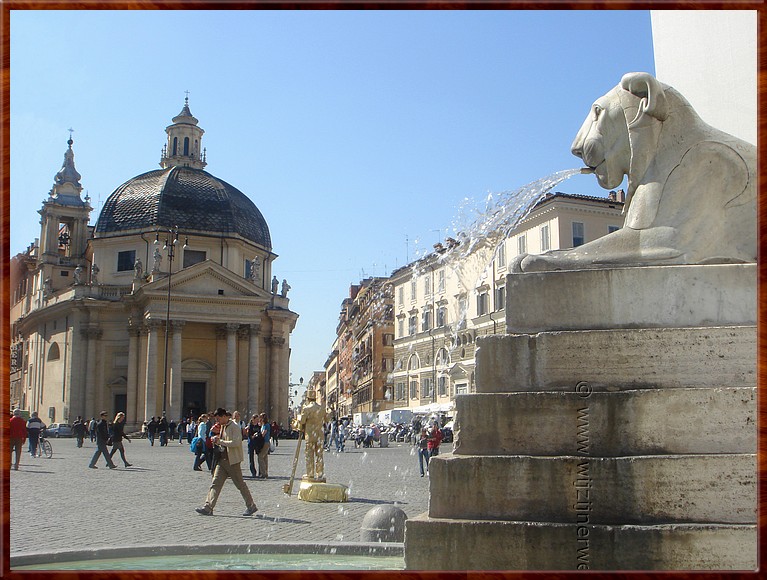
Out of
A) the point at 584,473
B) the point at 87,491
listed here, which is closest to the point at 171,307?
the point at 87,491

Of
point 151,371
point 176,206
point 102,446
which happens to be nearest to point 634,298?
point 102,446

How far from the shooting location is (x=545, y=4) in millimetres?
2932

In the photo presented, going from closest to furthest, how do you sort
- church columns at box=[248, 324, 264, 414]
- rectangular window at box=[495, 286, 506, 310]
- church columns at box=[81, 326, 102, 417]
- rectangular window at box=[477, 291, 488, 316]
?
rectangular window at box=[495, 286, 506, 310], rectangular window at box=[477, 291, 488, 316], church columns at box=[81, 326, 102, 417], church columns at box=[248, 324, 264, 414]

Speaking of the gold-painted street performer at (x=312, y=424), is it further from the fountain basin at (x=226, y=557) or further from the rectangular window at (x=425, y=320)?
the rectangular window at (x=425, y=320)

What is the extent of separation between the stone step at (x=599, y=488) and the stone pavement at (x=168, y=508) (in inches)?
169

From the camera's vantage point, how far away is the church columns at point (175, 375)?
58688mm

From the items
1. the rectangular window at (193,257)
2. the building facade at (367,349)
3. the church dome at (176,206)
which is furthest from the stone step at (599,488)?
the church dome at (176,206)

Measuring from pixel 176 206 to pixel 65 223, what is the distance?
15.4 m

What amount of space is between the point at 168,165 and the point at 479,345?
70359 millimetres

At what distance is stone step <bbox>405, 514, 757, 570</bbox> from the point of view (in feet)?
14.1

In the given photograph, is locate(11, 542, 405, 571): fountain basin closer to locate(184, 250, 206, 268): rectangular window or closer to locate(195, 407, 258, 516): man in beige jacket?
locate(195, 407, 258, 516): man in beige jacket

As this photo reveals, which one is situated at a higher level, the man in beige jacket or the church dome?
the church dome

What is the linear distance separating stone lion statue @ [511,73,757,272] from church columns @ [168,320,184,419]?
→ 55839mm

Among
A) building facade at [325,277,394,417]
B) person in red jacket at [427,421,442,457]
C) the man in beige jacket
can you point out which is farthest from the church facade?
the man in beige jacket
